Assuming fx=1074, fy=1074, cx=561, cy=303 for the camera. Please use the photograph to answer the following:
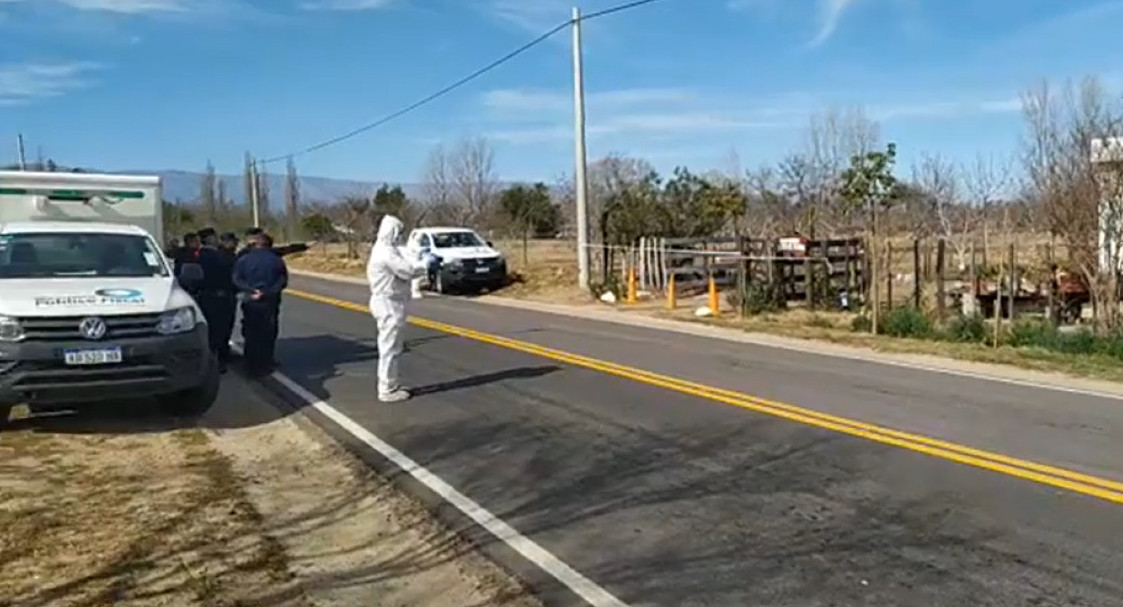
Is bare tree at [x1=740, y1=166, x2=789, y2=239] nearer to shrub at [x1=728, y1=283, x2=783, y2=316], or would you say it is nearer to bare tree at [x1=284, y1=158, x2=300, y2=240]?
shrub at [x1=728, y1=283, x2=783, y2=316]

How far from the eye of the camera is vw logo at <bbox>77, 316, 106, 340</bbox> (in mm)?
8945

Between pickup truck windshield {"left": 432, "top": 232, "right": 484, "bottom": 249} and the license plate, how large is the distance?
23.7m

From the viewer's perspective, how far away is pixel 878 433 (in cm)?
881

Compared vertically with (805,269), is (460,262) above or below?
above

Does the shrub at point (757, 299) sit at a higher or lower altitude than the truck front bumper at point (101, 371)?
lower

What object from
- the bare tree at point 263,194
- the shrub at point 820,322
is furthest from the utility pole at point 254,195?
the shrub at point 820,322

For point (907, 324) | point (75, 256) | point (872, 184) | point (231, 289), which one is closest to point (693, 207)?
point (872, 184)

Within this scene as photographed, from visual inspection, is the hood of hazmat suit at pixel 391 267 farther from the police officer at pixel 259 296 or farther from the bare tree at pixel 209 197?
the bare tree at pixel 209 197

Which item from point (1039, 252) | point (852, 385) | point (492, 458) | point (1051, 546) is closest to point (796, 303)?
point (1039, 252)

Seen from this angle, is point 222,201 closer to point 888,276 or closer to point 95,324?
point 888,276

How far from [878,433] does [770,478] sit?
1880mm

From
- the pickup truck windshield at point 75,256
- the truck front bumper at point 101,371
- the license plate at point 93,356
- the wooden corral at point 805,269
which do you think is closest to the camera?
the truck front bumper at point 101,371

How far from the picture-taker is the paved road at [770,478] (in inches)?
211

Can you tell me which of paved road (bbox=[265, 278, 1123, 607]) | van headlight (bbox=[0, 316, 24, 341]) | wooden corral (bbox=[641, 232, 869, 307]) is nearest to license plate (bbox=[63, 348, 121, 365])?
van headlight (bbox=[0, 316, 24, 341])
